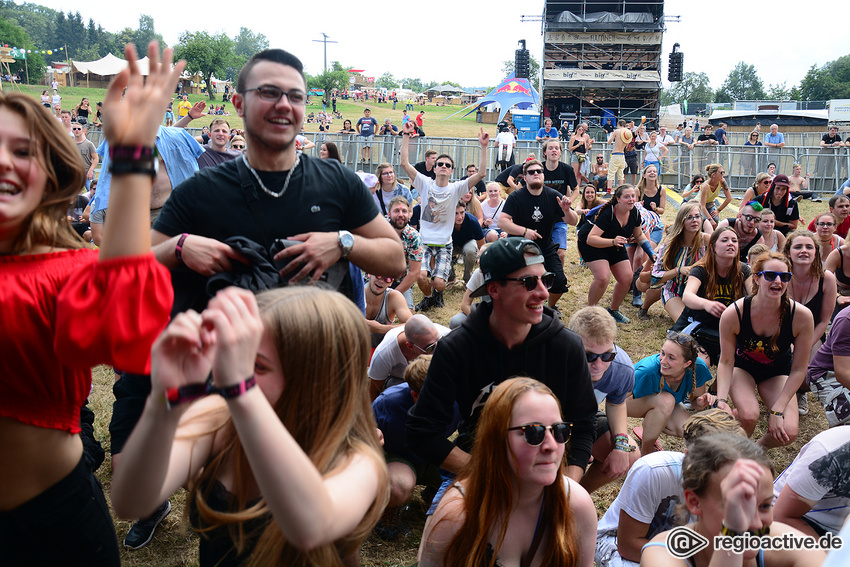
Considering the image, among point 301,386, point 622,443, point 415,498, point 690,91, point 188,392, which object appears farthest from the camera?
point 690,91

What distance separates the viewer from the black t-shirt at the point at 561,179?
859 cm

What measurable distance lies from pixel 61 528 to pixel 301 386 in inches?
A: 31.3

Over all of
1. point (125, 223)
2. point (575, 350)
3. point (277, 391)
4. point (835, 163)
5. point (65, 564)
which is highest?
point (835, 163)

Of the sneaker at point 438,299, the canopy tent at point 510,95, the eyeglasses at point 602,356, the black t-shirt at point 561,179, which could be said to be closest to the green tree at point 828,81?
the canopy tent at point 510,95

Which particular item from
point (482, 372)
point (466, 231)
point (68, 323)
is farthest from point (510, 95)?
point (68, 323)

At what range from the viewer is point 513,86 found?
28141 mm

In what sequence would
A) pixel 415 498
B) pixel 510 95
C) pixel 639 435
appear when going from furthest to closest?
pixel 510 95 → pixel 639 435 → pixel 415 498

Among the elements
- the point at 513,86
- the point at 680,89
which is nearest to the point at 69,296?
the point at 513,86

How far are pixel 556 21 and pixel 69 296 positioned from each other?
3179 centimetres

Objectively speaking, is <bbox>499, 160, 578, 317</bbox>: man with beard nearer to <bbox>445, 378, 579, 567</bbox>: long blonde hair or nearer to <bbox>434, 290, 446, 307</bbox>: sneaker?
<bbox>434, 290, 446, 307</bbox>: sneaker

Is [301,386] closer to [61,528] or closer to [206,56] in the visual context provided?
[61,528]

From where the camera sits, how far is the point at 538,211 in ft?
24.3

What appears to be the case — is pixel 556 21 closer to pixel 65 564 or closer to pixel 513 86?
pixel 513 86

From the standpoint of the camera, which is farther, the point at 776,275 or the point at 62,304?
the point at 776,275
